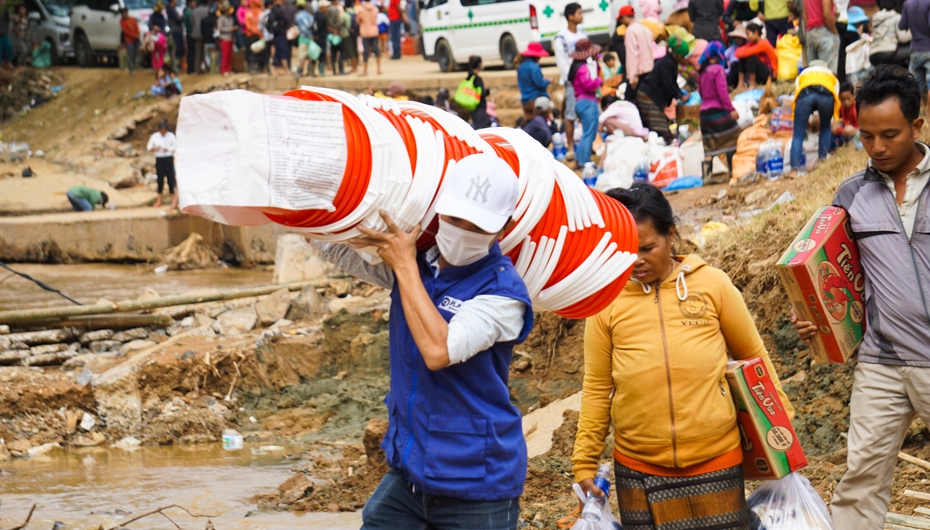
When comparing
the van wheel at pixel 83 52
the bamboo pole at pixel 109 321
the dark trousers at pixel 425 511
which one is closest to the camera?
the dark trousers at pixel 425 511

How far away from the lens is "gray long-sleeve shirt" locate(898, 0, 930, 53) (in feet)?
28.6

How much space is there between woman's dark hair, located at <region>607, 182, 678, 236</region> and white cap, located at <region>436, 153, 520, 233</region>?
0.76 m

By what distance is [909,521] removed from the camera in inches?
149

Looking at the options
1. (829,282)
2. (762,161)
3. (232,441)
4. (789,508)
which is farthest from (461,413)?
A: (762,161)

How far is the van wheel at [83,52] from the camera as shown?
23.7m

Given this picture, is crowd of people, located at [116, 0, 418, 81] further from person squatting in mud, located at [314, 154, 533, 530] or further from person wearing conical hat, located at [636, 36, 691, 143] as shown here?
person squatting in mud, located at [314, 154, 533, 530]

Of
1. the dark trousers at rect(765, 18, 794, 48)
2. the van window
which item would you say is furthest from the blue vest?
the van window

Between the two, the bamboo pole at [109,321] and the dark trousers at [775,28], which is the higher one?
the dark trousers at [775,28]

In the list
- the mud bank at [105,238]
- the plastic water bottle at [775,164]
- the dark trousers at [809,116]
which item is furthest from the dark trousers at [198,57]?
the dark trousers at [809,116]

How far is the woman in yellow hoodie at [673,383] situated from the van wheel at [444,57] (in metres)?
17.3

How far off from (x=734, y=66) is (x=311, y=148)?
1093 cm

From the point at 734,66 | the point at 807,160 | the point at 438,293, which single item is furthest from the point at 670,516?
the point at 734,66

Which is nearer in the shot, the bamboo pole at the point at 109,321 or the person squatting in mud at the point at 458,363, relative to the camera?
the person squatting in mud at the point at 458,363

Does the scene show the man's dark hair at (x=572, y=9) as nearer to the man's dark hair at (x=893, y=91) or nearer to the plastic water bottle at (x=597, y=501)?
the man's dark hair at (x=893, y=91)
